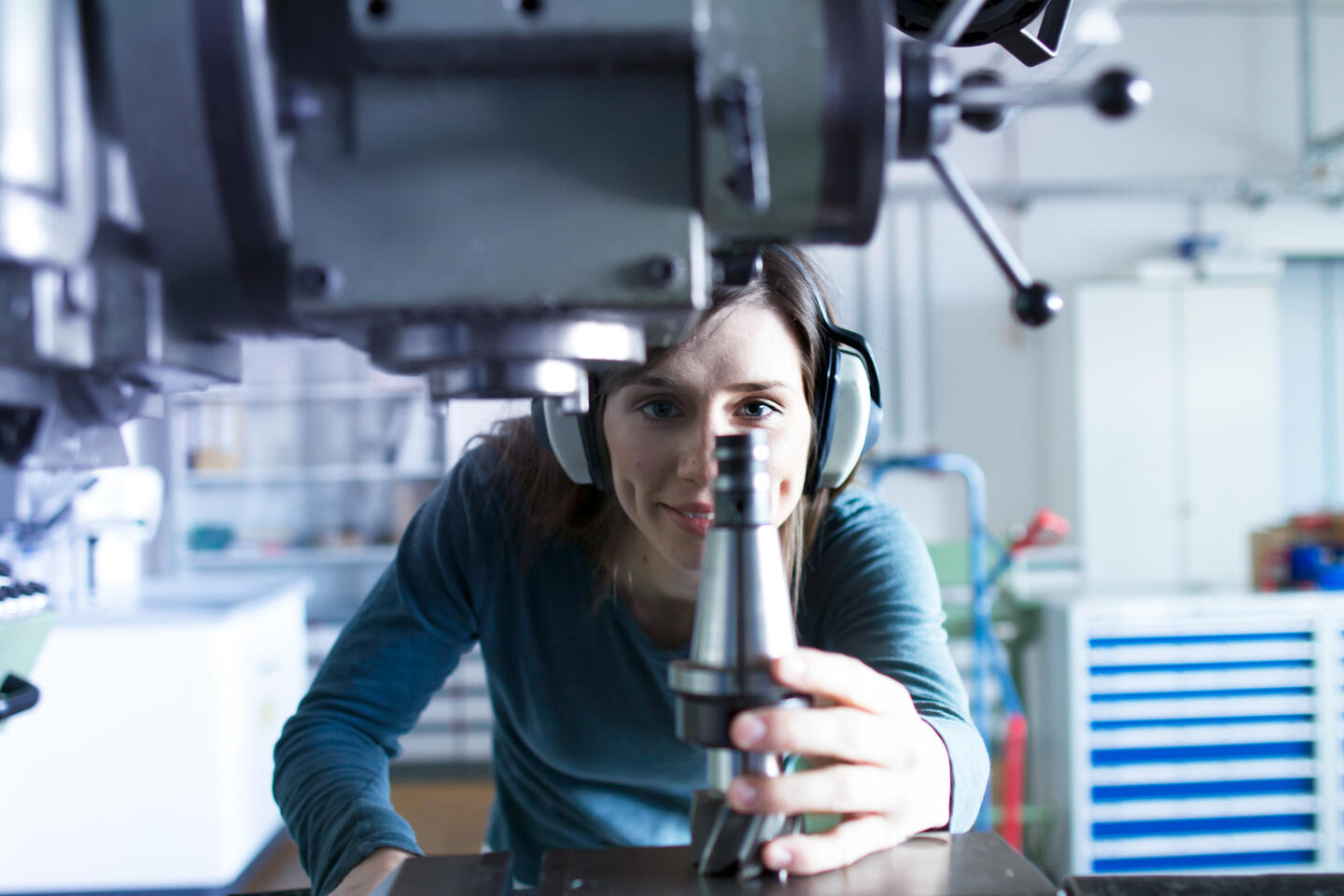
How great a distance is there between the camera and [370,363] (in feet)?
1.47

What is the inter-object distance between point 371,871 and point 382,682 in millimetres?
257

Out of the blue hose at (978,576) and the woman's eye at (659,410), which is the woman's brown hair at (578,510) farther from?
the blue hose at (978,576)

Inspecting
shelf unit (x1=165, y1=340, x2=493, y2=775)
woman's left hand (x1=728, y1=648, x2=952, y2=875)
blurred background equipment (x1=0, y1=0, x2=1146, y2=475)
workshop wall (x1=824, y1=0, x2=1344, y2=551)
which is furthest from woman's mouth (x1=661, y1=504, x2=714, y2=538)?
workshop wall (x1=824, y1=0, x2=1344, y2=551)

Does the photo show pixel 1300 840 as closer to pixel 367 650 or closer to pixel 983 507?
pixel 983 507

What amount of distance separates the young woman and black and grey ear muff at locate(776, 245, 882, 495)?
0.4 inches

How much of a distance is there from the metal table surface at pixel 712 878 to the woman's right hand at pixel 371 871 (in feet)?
0.35

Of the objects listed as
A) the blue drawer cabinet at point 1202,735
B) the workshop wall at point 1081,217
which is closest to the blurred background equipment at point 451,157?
the blue drawer cabinet at point 1202,735

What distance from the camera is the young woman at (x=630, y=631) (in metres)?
0.62

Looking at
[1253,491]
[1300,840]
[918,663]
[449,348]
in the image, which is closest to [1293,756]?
[1300,840]

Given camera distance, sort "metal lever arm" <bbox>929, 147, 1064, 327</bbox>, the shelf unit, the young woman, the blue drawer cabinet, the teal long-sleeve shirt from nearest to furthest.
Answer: "metal lever arm" <bbox>929, 147, 1064, 327</bbox> → the young woman → the teal long-sleeve shirt → the blue drawer cabinet → the shelf unit

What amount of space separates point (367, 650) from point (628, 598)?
26 centimetres

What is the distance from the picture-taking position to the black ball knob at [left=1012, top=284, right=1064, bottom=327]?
507 mm

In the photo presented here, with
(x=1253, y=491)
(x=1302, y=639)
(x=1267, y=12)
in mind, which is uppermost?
(x=1267, y=12)

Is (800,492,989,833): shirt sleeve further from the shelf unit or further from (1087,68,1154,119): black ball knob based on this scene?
the shelf unit
